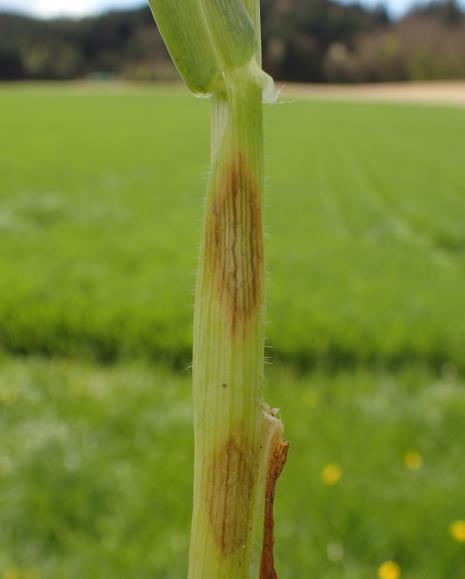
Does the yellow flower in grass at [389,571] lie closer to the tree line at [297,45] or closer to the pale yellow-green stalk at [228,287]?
the pale yellow-green stalk at [228,287]

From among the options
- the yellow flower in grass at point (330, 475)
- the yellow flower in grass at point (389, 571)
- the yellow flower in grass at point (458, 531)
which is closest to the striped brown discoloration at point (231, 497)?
the yellow flower in grass at point (389, 571)

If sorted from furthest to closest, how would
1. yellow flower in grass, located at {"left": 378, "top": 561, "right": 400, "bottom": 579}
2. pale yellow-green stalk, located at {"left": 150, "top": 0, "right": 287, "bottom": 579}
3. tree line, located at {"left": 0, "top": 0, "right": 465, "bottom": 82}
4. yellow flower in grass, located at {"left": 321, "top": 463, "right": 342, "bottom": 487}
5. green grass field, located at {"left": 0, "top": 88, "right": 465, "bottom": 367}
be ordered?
1. tree line, located at {"left": 0, "top": 0, "right": 465, "bottom": 82}
2. green grass field, located at {"left": 0, "top": 88, "right": 465, "bottom": 367}
3. yellow flower in grass, located at {"left": 321, "top": 463, "right": 342, "bottom": 487}
4. yellow flower in grass, located at {"left": 378, "top": 561, "right": 400, "bottom": 579}
5. pale yellow-green stalk, located at {"left": 150, "top": 0, "right": 287, "bottom": 579}

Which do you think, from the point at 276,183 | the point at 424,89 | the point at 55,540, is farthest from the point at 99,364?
the point at 424,89

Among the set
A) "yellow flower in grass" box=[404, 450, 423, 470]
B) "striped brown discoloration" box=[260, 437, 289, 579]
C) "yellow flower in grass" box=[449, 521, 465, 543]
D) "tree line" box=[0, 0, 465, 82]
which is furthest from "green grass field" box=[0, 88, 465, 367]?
"tree line" box=[0, 0, 465, 82]

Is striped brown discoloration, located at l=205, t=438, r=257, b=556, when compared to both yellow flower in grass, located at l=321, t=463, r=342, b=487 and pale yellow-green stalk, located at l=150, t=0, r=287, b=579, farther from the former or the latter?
yellow flower in grass, located at l=321, t=463, r=342, b=487

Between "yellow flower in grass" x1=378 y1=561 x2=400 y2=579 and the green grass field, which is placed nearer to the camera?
"yellow flower in grass" x1=378 y1=561 x2=400 y2=579

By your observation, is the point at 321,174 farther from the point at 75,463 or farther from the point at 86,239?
the point at 75,463

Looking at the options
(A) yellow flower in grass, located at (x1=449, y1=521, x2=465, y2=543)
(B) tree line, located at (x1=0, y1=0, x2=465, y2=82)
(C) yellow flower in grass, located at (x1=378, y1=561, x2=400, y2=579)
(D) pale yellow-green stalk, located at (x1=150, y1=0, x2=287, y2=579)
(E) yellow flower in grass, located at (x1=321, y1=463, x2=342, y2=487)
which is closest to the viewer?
(D) pale yellow-green stalk, located at (x1=150, y1=0, x2=287, y2=579)

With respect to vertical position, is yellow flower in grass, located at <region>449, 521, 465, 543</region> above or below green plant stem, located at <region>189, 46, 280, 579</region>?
below
